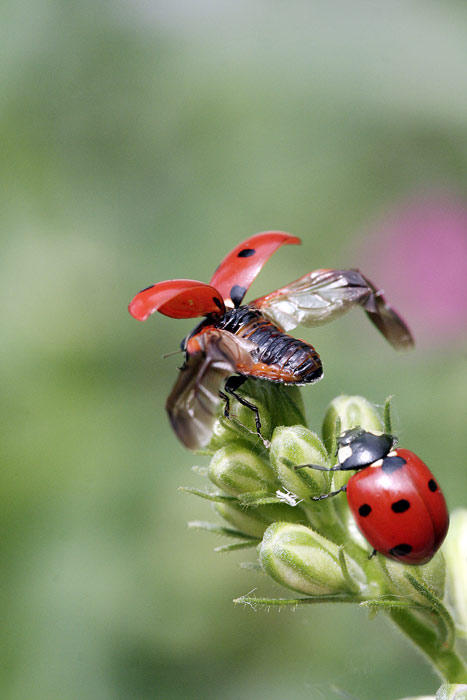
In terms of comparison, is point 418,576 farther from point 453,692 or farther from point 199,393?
point 199,393

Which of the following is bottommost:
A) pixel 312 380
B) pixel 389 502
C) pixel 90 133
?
pixel 389 502

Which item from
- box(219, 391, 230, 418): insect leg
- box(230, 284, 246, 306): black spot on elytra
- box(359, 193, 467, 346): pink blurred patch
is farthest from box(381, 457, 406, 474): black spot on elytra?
box(359, 193, 467, 346): pink blurred patch

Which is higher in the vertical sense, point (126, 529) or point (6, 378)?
point (6, 378)

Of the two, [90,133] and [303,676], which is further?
[90,133]

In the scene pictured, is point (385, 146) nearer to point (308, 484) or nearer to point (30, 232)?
point (30, 232)

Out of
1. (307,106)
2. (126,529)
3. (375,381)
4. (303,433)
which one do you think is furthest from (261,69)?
(303,433)

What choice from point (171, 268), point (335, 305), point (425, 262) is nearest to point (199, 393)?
point (335, 305)

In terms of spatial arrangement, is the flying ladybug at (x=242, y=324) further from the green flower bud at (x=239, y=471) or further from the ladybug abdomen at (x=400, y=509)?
the ladybug abdomen at (x=400, y=509)
